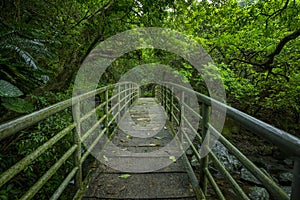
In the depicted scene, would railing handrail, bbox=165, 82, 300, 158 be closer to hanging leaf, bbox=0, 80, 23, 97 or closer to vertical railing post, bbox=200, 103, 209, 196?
vertical railing post, bbox=200, 103, 209, 196

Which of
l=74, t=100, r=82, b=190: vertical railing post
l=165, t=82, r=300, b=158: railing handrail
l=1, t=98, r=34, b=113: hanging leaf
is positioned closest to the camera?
l=165, t=82, r=300, b=158: railing handrail

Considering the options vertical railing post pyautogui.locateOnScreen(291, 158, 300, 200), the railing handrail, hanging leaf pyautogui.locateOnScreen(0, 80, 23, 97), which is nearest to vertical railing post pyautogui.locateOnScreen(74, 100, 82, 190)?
hanging leaf pyautogui.locateOnScreen(0, 80, 23, 97)

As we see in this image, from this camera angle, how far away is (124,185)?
261cm

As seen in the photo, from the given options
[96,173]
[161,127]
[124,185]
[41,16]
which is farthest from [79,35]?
[124,185]

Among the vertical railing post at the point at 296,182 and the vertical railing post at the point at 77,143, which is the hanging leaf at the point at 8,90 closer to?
the vertical railing post at the point at 77,143

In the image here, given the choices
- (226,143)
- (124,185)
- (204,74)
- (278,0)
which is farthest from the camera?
(204,74)

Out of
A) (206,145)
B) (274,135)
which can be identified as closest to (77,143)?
(206,145)

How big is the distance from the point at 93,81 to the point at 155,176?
4.74m

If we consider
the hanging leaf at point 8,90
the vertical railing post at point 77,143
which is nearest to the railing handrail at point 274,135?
the vertical railing post at point 77,143

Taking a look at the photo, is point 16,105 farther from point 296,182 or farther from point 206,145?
point 296,182

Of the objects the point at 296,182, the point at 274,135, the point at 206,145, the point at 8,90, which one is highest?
the point at 8,90

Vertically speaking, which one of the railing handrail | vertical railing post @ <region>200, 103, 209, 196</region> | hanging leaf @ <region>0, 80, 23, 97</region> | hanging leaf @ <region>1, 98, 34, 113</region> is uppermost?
hanging leaf @ <region>0, 80, 23, 97</region>

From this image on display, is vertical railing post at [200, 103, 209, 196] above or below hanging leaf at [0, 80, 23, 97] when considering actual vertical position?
below

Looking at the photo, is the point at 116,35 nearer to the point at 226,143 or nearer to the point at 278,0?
the point at 278,0
